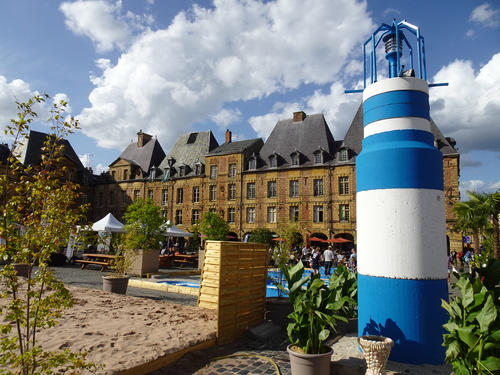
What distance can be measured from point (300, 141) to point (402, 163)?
28.3 meters

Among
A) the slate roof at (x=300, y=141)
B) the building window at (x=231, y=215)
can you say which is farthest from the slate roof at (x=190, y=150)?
the slate roof at (x=300, y=141)

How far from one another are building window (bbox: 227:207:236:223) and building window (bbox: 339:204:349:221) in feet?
33.2

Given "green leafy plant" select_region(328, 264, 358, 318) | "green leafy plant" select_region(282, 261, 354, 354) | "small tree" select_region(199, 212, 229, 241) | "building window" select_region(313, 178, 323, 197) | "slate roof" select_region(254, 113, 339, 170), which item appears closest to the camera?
"green leafy plant" select_region(282, 261, 354, 354)

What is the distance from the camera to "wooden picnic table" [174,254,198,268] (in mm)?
20975

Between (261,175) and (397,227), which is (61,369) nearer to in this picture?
(397,227)

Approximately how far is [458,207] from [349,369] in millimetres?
13258

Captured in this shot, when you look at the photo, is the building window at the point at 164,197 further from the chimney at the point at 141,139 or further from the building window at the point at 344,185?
the building window at the point at 344,185

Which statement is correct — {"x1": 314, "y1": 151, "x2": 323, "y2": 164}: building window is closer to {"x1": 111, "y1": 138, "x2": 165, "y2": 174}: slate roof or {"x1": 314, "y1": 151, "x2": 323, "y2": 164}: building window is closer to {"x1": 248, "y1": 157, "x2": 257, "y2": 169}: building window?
{"x1": 248, "y1": 157, "x2": 257, "y2": 169}: building window

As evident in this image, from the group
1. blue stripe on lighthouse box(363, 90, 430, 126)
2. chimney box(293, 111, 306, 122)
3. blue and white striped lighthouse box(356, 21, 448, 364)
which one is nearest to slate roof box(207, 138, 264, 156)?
chimney box(293, 111, 306, 122)

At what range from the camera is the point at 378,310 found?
504 cm

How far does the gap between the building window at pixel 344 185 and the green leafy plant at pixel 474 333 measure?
26.0m

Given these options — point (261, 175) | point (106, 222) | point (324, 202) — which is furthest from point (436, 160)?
point (261, 175)

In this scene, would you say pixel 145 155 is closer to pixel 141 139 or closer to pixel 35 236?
pixel 141 139

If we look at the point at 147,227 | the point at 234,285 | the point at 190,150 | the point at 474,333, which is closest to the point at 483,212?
the point at 234,285
